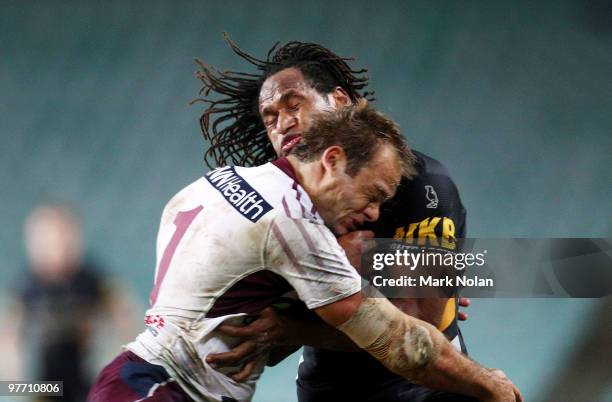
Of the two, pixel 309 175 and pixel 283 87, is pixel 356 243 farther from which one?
pixel 283 87

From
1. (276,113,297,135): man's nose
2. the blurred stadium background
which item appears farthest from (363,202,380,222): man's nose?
the blurred stadium background

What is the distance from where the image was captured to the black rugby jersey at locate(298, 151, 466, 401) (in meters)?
3.31

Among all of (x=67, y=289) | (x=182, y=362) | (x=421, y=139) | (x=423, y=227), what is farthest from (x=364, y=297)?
(x=421, y=139)

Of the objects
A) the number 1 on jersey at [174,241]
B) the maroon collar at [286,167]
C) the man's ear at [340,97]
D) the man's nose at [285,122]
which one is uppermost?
the man's ear at [340,97]

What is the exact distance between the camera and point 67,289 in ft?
15.8

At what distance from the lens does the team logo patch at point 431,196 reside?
332 centimetres

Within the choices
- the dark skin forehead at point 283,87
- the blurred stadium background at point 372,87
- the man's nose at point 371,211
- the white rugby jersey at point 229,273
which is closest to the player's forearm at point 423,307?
the man's nose at point 371,211

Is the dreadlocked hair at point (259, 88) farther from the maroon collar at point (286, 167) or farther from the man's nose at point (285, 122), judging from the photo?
the maroon collar at point (286, 167)

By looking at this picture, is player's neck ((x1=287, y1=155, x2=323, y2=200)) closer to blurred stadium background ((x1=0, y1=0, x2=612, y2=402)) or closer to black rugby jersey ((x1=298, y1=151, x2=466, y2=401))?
black rugby jersey ((x1=298, y1=151, x2=466, y2=401))

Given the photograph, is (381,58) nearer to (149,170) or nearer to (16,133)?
(149,170)

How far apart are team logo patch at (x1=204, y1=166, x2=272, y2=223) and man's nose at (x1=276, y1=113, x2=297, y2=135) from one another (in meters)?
0.86

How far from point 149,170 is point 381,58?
1.64 meters

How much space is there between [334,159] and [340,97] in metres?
1.19

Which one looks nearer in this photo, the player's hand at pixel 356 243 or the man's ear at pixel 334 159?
the man's ear at pixel 334 159
